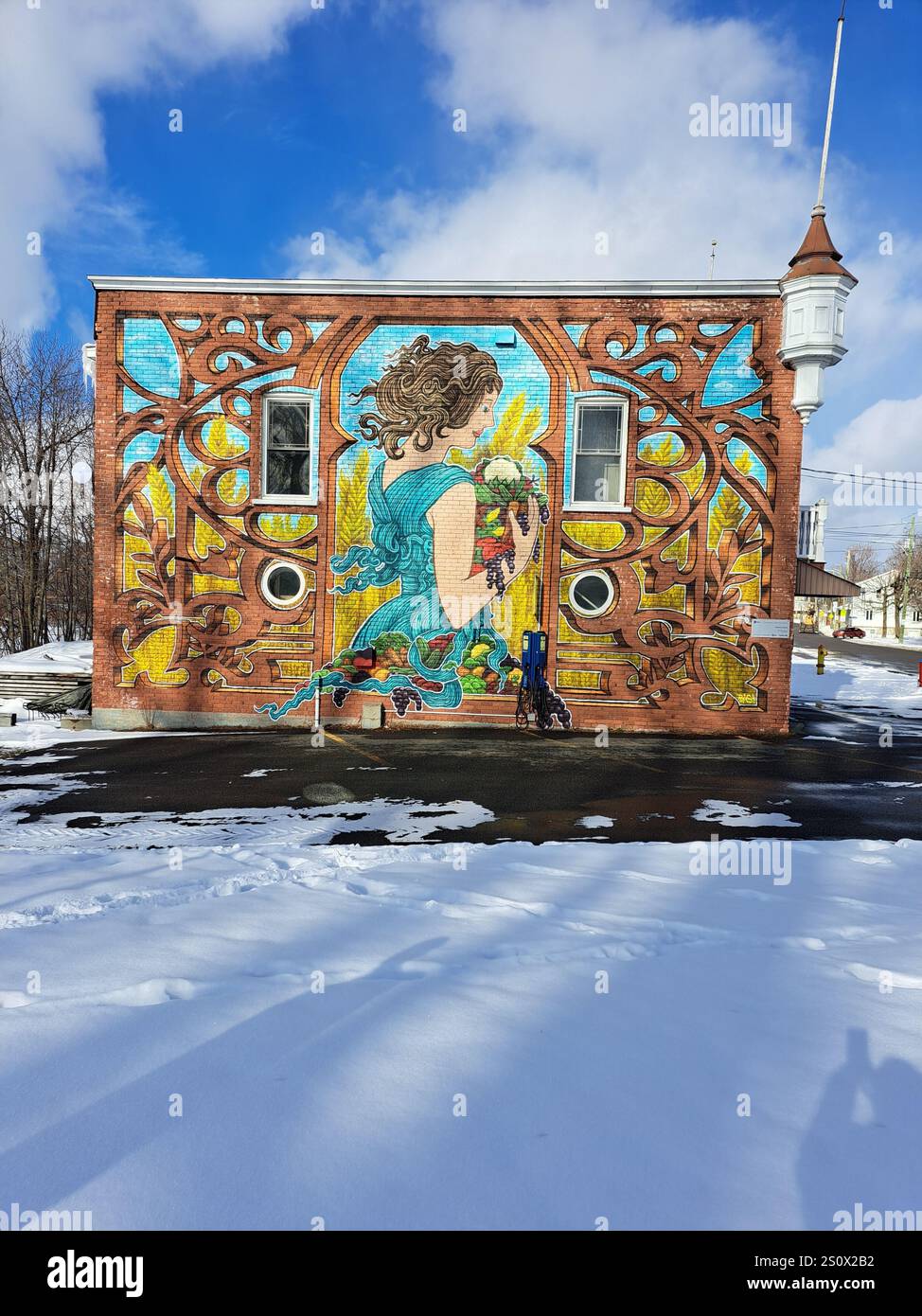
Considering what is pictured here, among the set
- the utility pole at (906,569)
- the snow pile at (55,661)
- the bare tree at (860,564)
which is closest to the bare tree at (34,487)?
the snow pile at (55,661)

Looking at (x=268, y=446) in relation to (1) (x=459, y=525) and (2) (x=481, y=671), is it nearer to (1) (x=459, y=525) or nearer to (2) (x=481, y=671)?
(1) (x=459, y=525)

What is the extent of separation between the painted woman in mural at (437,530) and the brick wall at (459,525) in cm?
13

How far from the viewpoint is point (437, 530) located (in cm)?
1250

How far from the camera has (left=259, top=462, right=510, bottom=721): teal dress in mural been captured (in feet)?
41.1

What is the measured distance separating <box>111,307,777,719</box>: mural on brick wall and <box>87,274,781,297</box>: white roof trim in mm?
494

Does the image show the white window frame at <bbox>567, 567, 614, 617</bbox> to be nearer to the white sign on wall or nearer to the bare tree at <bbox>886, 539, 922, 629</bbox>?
the white sign on wall

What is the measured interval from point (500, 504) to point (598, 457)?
6.66 feet

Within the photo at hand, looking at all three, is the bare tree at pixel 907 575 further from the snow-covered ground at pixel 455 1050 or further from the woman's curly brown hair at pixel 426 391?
the snow-covered ground at pixel 455 1050

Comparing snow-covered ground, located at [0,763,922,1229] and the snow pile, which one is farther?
the snow pile

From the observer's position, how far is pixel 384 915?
14.3 ft

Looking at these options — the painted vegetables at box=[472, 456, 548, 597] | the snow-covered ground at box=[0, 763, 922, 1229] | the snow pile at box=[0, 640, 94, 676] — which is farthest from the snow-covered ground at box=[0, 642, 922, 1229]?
the snow pile at box=[0, 640, 94, 676]

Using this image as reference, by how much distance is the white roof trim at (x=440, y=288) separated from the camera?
472 inches

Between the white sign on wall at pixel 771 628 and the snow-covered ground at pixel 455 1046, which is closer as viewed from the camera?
the snow-covered ground at pixel 455 1046

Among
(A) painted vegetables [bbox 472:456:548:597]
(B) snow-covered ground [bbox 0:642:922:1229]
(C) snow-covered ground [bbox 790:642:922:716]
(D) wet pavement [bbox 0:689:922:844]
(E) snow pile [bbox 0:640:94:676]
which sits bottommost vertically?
(D) wet pavement [bbox 0:689:922:844]
